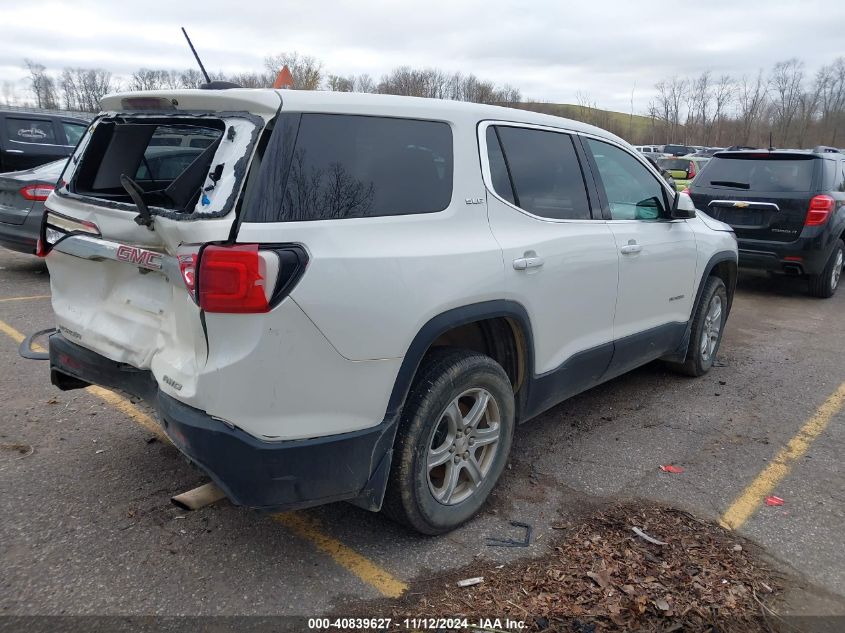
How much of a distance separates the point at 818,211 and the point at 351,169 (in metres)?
7.26

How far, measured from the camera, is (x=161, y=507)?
320cm

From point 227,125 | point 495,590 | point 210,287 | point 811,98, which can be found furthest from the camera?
point 811,98

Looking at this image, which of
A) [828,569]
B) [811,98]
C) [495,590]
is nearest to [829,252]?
[828,569]

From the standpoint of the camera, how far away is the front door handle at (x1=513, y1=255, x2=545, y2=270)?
311 centimetres

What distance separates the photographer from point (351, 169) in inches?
102

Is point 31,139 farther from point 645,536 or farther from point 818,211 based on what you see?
point 818,211

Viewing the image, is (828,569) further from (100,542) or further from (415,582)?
(100,542)

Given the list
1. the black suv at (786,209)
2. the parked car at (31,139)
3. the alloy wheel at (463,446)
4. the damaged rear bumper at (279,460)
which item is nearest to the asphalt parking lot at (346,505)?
the alloy wheel at (463,446)

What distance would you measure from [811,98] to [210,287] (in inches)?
2595

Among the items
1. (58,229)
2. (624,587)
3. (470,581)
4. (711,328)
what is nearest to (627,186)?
(711,328)

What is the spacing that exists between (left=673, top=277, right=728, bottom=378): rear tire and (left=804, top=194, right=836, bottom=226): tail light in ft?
10.6

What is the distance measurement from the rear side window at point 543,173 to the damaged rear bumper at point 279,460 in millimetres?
1407

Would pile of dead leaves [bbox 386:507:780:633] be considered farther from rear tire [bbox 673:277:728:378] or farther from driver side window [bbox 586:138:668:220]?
rear tire [bbox 673:277:728:378]

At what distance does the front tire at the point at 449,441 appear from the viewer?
9.04ft
